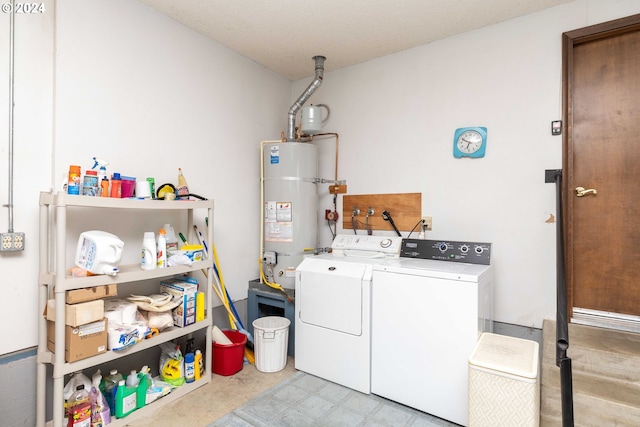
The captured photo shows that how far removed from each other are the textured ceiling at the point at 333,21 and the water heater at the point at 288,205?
86cm

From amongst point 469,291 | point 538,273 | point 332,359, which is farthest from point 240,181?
point 538,273

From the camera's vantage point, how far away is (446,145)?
8.97 ft

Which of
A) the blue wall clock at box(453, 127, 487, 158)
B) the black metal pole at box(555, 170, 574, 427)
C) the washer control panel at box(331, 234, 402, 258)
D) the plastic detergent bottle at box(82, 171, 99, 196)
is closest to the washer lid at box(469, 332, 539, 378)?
the black metal pole at box(555, 170, 574, 427)

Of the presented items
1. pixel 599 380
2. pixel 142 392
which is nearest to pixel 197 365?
pixel 142 392

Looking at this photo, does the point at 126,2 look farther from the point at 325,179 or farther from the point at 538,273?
the point at 538,273

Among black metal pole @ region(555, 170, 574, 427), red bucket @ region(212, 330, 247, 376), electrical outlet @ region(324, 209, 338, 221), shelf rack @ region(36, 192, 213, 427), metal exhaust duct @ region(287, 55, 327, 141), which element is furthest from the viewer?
electrical outlet @ region(324, 209, 338, 221)

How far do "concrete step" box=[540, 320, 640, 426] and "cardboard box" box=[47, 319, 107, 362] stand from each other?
2.32 meters

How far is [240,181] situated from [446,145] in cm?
181

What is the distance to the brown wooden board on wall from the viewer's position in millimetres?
2881

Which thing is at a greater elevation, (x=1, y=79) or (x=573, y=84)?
(x=573, y=84)

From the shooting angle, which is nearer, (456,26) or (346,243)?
(456,26)

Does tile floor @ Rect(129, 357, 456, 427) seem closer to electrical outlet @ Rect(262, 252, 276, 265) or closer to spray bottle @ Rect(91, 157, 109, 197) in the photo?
electrical outlet @ Rect(262, 252, 276, 265)

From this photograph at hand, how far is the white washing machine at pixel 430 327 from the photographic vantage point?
1.92 m

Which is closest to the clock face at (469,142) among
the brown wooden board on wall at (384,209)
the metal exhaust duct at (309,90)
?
the brown wooden board on wall at (384,209)
